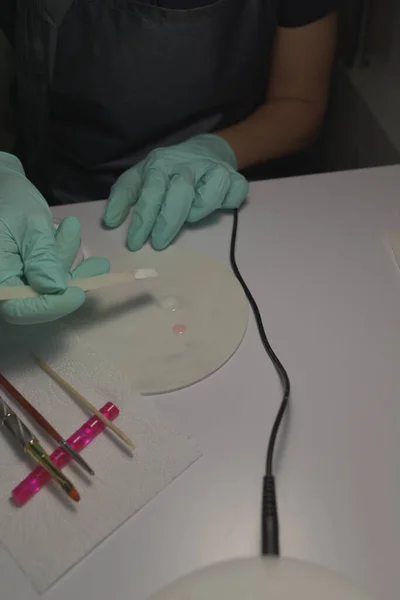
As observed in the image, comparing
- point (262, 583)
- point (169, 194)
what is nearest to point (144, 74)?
point (169, 194)

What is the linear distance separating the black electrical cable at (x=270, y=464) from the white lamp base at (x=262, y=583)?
0.02m

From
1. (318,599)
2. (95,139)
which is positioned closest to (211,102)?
(95,139)

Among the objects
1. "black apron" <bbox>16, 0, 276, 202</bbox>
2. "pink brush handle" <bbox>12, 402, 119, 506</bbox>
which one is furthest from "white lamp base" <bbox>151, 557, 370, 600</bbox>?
"black apron" <bbox>16, 0, 276, 202</bbox>

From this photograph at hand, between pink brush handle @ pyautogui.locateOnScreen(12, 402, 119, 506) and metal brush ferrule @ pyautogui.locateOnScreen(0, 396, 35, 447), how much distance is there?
0.09ft

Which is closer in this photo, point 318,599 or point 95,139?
point 318,599

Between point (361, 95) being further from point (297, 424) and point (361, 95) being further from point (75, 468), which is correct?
point (75, 468)

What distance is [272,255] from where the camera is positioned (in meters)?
0.71

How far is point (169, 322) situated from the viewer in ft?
2.02

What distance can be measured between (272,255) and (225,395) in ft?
0.75

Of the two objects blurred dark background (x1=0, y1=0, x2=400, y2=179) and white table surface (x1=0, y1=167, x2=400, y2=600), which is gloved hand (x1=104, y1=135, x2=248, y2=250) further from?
blurred dark background (x1=0, y1=0, x2=400, y2=179)

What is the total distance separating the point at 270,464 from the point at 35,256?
31cm

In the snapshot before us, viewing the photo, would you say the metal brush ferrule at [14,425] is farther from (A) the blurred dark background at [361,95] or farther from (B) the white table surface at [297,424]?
(A) the blurred dark background at [361,95]

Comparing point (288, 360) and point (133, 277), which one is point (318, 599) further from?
point (133, 277)

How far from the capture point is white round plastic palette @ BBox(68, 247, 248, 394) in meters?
0.57
